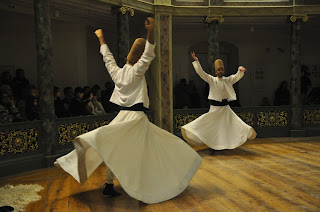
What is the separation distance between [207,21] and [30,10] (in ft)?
14.8

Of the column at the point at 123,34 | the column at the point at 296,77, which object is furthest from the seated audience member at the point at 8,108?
the column at the point at 296,77

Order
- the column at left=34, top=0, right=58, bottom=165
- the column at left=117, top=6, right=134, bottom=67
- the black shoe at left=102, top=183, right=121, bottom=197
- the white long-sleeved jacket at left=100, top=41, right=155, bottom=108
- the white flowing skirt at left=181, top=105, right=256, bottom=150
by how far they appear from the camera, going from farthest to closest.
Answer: the column at left=117, top=6, right=134, bottom=67 < the white flowing skirt at left=181, top=105, right=256, bottom=150 < the column at left=34, top=0, right=58, bottom=165 < the black shoe at left=102, top=183, right=121, bottom=197 < the white long-sleeved jacket at left=100, top=41, right=155, bottom=108

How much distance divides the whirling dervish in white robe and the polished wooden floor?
215 mm

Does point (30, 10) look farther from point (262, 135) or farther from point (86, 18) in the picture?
point (262, 135)

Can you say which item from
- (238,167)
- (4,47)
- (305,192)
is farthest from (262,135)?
(4,47)

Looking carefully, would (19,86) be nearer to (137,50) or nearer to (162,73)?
(162,73)

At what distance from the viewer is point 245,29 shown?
13484mm

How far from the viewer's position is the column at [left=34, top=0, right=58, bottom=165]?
6.66 meters

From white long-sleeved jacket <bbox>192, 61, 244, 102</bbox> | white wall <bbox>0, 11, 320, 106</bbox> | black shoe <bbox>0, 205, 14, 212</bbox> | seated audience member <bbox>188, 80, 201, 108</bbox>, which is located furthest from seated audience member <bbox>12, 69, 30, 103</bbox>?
seated audience member <bbox>188, 80, 201, 108</bbox>

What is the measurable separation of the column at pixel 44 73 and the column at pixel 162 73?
10.6ft

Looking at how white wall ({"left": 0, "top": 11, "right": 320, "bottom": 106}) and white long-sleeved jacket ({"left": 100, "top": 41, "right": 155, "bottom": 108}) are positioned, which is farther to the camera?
white wall ({"left": 0, "top": 11, "right": 320, "bottom": 106})

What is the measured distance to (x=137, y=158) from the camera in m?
4.22

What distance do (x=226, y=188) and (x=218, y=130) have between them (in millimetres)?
2665

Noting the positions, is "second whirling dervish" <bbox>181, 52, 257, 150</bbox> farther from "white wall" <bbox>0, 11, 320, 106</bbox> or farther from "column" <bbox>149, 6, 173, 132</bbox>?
"white wall" <bbox>0, 11, 320, 106</bbox>
